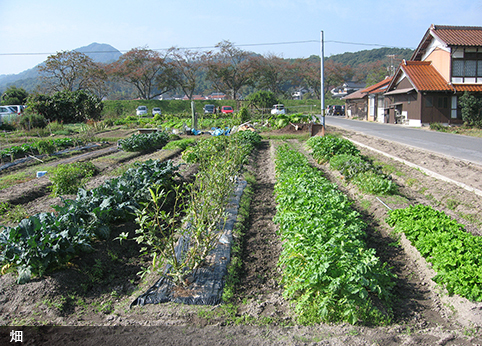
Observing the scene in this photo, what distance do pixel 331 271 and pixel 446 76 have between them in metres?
27.3

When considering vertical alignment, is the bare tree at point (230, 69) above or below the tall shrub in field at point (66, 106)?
above

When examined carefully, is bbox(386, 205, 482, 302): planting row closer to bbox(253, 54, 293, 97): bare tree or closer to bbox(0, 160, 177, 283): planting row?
bbox(0, 160, 177, 283): planting row

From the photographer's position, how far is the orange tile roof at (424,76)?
25.1 metres

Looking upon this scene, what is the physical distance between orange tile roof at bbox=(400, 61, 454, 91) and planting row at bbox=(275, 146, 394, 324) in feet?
78.9

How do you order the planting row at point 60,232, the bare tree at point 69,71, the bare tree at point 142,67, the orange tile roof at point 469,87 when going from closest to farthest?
the planting row at point 60,232, the orange tile roof at point 469,87, the bare tree at point 69,71, the bare tree at point 142,67

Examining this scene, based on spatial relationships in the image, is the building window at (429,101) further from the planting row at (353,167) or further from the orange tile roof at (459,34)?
the planting row at (353,167)

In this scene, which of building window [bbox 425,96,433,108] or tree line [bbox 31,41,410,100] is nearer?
building window [bbox 425,96,433,108]

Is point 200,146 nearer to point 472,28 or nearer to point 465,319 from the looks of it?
point 465,319

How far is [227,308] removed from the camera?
392 cm

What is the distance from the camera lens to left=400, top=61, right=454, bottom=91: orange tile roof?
987 inches

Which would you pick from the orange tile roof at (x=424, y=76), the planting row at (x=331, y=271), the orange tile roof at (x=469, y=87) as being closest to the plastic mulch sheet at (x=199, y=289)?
the planting row at (x=331, y=271)

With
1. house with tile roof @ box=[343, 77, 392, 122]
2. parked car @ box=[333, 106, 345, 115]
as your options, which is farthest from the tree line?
house with tile roof @ box=[343, 77, 392, 122]

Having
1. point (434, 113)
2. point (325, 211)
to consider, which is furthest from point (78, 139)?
point (434, 113)

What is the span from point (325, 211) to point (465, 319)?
208 cm
